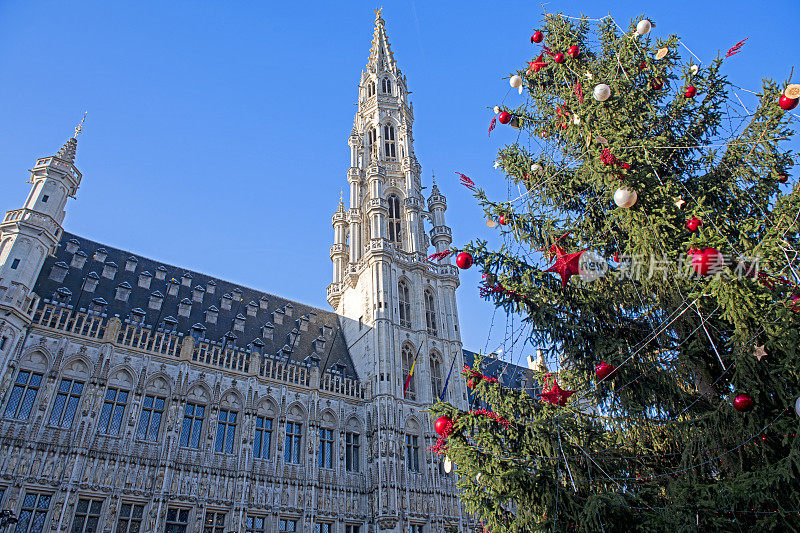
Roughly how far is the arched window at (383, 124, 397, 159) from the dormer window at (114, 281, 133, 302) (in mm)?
22018

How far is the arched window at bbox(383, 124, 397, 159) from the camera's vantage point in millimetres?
43066

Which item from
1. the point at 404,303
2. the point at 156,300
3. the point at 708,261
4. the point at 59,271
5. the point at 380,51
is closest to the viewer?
the point at 708,261

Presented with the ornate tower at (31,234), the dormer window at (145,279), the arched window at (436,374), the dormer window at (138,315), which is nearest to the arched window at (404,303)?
the arched window at (436,374)

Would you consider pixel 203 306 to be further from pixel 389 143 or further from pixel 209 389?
pixel 389 143

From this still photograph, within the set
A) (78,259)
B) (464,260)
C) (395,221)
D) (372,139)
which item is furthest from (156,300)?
(464,260)

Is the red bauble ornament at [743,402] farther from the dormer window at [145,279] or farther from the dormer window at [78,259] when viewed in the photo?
the dormer window at [78,259]

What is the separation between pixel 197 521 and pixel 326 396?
29.6 feet

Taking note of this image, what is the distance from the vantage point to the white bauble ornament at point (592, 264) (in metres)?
9.71

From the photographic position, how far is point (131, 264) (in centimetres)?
3123

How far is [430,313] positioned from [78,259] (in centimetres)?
2138

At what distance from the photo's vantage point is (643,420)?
993 centimetres

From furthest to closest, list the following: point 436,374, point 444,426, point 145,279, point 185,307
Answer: point 436,374, point 145,279, point 185,307, point 444,426

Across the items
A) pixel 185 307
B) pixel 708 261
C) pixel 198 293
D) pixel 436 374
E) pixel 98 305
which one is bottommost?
pixel 708 261

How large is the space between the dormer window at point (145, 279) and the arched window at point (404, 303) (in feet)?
50.1
